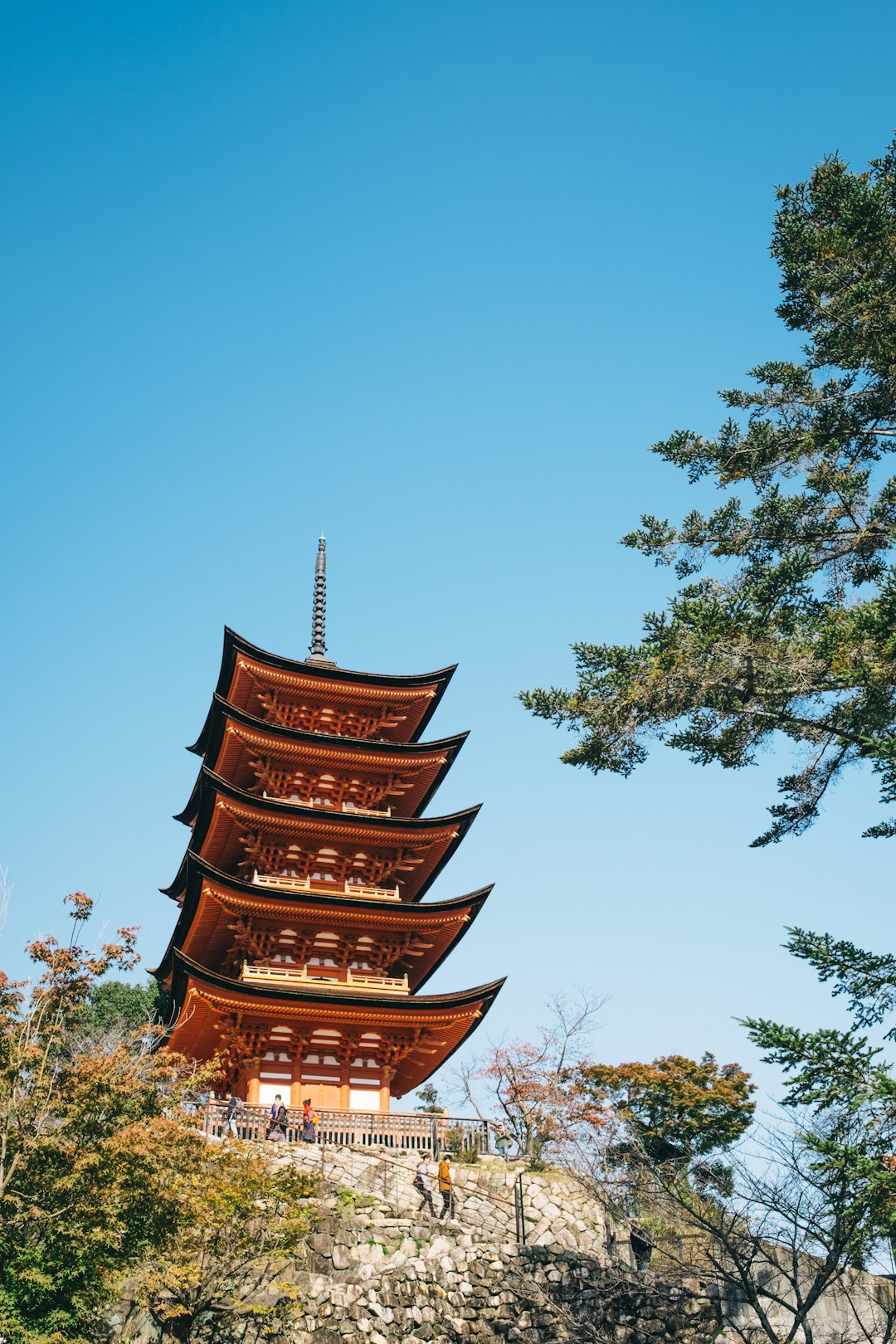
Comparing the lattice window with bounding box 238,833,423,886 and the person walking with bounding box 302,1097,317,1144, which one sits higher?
the lattice window with bounding box 238,833,423,886

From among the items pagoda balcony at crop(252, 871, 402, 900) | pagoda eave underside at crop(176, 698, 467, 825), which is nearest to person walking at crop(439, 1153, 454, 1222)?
pagoda balcony at crop(252, 871, 402, 900)

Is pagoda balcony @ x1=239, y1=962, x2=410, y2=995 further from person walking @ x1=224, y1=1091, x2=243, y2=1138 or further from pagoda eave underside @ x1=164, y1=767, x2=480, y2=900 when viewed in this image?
person walking @ x1=224, y1=1091, x2=243, y2=1138

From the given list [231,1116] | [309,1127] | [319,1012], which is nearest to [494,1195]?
[309,1127]

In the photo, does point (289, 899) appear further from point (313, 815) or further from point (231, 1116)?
point (231, 1116)

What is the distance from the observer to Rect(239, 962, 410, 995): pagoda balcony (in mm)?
25266

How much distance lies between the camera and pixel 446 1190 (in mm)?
19250

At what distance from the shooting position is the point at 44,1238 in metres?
13.4

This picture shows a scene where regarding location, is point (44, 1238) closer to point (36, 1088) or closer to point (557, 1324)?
point (36, 1088)

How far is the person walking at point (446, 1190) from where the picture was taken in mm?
18969

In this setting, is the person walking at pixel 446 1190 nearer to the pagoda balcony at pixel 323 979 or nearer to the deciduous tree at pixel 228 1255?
the deciduous tree at pixel 228 1255

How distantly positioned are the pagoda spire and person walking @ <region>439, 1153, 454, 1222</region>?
16157 mm

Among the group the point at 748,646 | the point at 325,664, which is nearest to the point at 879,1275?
the point at 748,646

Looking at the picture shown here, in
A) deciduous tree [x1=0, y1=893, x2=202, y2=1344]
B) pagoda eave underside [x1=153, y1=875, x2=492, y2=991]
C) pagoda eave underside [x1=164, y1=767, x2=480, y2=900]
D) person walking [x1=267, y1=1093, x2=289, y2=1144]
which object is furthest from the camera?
pagoda eave underside [x1=164, y1=767, x2=480, y2=900]

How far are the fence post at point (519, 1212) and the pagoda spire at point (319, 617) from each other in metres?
16.5
